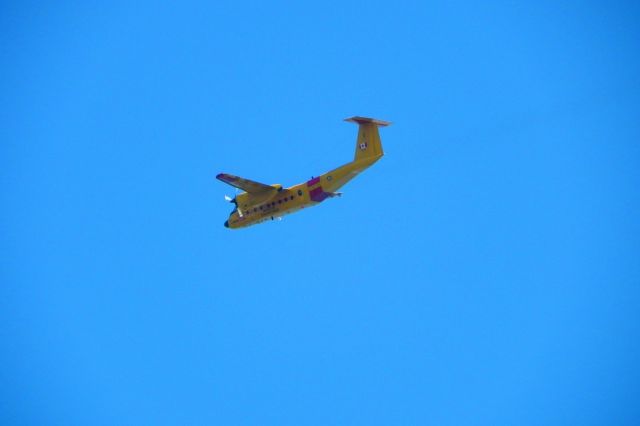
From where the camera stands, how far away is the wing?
36344 mm

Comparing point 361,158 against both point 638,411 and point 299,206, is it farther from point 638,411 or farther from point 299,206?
point 638,411

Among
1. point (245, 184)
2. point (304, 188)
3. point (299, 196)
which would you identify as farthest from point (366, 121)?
point (245, 184)

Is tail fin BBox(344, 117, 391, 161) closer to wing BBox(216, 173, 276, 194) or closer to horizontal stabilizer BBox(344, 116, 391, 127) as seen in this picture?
horizontal stabilizer BBox(344, 116, 391, 127)

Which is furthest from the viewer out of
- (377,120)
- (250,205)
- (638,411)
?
(638,411)

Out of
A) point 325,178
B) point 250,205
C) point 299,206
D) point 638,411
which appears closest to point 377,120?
point 325,178

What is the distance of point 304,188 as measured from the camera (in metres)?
36.3

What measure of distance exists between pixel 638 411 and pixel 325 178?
181m

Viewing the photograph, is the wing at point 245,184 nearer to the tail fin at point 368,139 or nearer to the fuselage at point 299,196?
the fuselage at point 299,196

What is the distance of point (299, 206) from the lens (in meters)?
36.8

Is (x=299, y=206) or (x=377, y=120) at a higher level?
(x=377, y=120)

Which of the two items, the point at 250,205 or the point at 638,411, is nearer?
the point at 250,205

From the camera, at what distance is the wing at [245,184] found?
Result: 36.3m

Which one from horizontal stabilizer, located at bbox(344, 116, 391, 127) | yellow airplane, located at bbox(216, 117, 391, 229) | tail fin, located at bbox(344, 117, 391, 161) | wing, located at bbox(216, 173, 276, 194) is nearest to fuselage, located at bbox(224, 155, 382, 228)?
yellow airplane, located at bbox(216, 117, 391, 229)

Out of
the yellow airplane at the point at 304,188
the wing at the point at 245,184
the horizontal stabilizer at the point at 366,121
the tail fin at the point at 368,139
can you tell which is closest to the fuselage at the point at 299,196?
the yellow airplane at the point at 304,188
